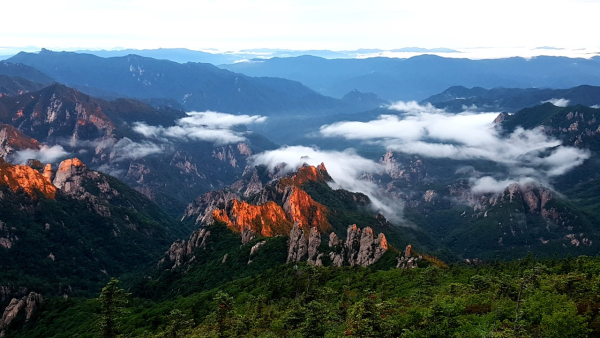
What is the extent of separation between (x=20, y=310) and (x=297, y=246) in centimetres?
10410

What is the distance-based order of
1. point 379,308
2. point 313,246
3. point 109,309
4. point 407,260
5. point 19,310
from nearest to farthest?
point 109,309 → point 379,308 → point 407,260 → point 19,310 → point 313,246

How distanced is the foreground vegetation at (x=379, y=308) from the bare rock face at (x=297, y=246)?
25280mm

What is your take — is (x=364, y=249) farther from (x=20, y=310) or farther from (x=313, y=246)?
(x=20, y=310)

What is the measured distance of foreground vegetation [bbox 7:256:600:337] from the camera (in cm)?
6109

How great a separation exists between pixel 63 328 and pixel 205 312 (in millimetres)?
59569

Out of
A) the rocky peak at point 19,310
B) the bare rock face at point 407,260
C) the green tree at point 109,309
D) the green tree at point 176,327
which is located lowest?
the rocky peak at point 19,310

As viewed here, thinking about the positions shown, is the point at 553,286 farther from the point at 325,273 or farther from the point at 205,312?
the point at 205,312

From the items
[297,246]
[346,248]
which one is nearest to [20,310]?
[297,246]

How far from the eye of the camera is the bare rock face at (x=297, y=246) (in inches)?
7331

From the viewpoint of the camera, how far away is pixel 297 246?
623ft

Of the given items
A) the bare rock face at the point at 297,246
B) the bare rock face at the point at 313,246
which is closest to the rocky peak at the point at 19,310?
the bare rock face at the point at 297,246

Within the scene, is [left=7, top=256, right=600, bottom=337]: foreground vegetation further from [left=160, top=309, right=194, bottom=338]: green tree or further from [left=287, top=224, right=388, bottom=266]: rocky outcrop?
[left=287, top=224, right=388, bottom=266]: rocky outcrop

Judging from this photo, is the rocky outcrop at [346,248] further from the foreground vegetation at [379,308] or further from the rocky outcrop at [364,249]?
the foreground vegetation at [379,308]

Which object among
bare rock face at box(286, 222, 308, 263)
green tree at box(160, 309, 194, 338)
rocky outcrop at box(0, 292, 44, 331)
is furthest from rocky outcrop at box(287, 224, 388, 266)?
rocky outcrop at box(0, 292, 44, 331)
